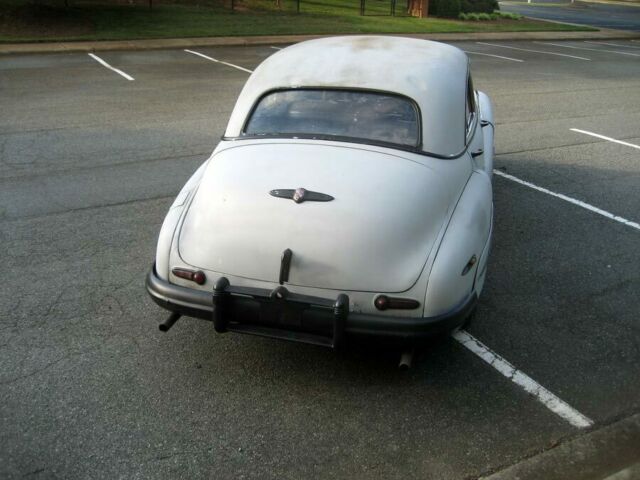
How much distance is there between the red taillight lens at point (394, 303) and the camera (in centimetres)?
360

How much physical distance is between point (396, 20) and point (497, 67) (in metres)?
8.90

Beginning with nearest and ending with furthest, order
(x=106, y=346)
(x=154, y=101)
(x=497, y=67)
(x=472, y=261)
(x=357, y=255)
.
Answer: (x=357, y=255), (x=472, y=261), (x=106, y=346), (x=154, y=101), (x=497, y=67)

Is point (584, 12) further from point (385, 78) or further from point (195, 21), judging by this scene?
point (385, 78)

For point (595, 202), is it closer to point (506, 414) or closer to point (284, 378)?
point (506, 414)

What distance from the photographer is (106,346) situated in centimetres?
423

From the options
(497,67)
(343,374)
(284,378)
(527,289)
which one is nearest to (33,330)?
(284,378)

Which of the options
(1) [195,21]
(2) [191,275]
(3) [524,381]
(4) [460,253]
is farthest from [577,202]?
(1) [195,21]

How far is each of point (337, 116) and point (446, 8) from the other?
79.2 feet

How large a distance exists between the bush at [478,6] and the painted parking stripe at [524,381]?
2515 cm

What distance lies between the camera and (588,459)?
133 inches

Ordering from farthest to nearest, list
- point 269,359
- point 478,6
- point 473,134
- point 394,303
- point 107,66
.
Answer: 1. point 478,6
2. point 107,66
3. point 473,134
4. point 269,359
5. point 394,303

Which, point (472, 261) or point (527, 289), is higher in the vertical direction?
point (472, 261)

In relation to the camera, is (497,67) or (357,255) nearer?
(357,255)

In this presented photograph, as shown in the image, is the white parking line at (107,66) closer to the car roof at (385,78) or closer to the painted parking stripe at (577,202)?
the painted parking stripe at (577,202)
